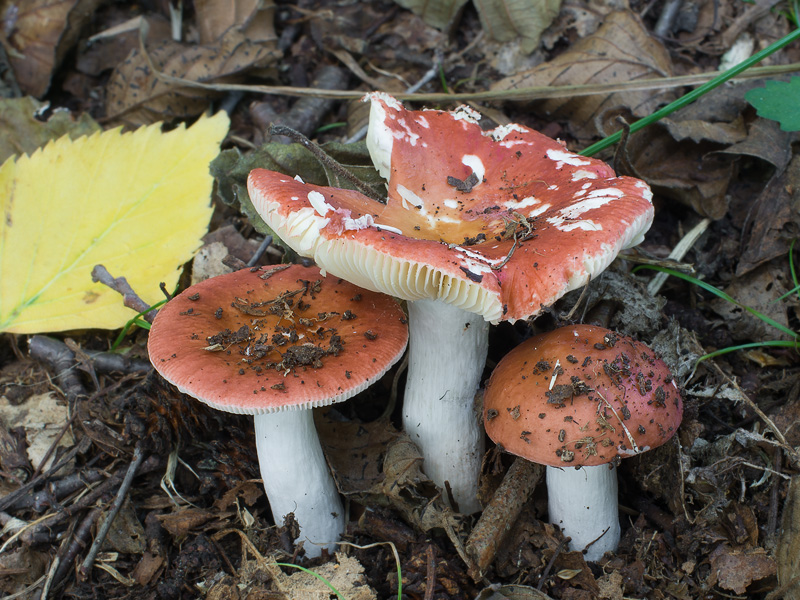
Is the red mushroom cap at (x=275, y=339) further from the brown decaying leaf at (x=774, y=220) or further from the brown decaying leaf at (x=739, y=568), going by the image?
the brown decaying leaf at (x=774, y=220)

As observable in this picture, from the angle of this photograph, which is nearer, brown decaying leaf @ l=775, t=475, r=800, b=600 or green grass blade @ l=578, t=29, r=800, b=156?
brown decaying leaf @ l=775, t=475, r=800, b=600

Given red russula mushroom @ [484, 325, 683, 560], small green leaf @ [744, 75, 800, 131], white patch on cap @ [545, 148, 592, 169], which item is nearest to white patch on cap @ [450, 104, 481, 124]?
white patch on cap @ [545, 148, 592, 169]

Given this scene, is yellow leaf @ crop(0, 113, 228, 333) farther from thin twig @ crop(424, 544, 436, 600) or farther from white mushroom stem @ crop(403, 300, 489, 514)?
thin twig @ crop(424, 544, 436, 600)

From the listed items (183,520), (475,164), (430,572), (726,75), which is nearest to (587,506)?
(430,572)

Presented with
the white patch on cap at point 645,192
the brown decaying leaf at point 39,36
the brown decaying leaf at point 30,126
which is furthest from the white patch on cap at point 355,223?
the brown decaying leaf at point 39,36

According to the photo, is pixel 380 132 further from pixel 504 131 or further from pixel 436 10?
pixel 436 10

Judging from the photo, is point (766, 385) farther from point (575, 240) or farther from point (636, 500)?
point (575, 240)
